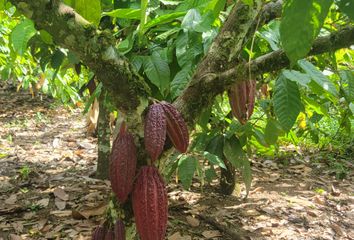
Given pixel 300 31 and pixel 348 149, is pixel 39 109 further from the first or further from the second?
pixel 300 31

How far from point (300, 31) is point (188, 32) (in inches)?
39.7

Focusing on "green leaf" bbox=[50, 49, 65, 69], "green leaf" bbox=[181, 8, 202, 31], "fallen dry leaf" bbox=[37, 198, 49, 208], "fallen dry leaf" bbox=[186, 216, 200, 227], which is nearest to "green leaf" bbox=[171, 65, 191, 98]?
"green leaf" bbox=[181, 8, 202, 31]

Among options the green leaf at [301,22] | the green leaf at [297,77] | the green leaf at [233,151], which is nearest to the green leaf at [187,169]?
the green leaf at [233,151]

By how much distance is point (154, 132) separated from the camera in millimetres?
964

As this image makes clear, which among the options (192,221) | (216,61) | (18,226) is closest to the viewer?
(216,61)

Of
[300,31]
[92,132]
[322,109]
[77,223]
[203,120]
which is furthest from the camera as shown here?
[92,132]

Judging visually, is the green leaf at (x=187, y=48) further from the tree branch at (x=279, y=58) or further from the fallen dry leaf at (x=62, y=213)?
the fallen dry leaf at (x=62, y=213)

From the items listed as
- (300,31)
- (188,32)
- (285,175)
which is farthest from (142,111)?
(285,175)

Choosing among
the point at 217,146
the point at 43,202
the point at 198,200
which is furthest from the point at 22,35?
the point at 198,200

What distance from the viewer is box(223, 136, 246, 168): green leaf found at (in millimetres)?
1933

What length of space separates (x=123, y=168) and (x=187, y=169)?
0.81 meters

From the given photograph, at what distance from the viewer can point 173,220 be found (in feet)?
7.13

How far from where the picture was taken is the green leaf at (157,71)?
1401 mm

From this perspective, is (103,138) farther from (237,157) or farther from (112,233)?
(112,233)
